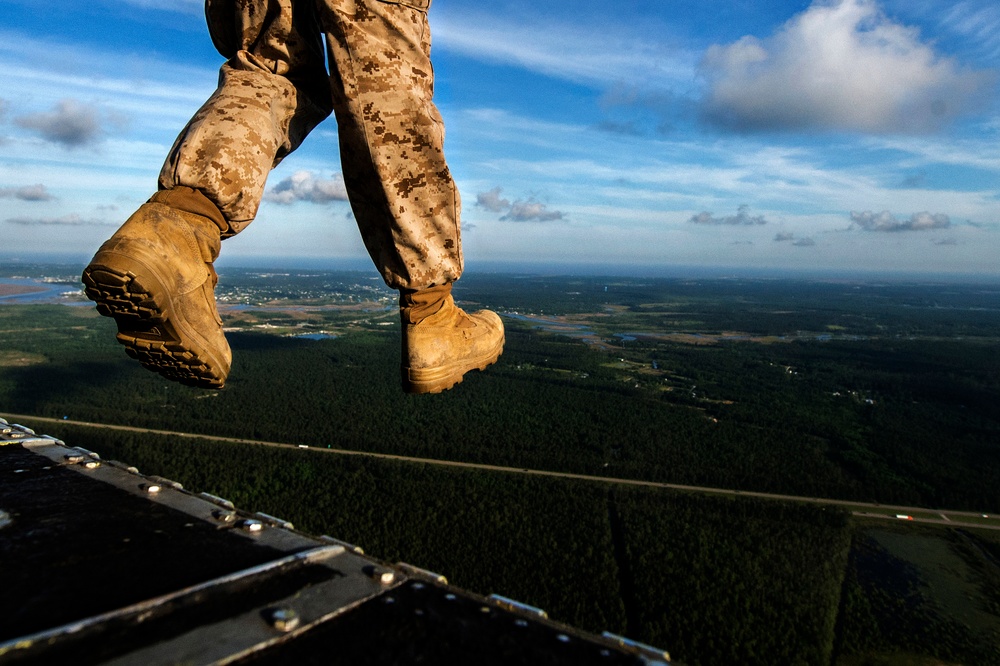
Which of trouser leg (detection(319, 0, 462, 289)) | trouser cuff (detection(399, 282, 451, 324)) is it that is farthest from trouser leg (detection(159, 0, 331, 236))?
trouser cuff (detection(399, 282, 451, 324))

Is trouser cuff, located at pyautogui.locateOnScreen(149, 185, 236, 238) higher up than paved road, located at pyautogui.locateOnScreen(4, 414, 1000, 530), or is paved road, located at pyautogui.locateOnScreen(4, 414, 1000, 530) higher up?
trouser cuff, located at pyautogui.locateOnScreen(149, 185, 236, 238)

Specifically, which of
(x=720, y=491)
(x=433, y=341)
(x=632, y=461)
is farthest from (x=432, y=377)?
(x=632, y=461)

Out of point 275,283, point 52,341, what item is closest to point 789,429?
point 52,341

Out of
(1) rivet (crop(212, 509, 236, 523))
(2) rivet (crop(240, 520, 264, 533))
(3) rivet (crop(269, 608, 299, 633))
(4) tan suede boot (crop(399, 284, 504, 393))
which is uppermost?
(4) tan suede boot (crop(399, 284, 504, 393))

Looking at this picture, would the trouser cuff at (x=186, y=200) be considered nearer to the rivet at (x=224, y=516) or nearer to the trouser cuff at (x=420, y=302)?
the trouser cuff at (x=420, y=302)

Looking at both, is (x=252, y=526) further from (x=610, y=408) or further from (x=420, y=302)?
(x=610, y=408)

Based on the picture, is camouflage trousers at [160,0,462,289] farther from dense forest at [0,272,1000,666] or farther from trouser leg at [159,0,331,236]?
dense forest at [0,272,1000,666]

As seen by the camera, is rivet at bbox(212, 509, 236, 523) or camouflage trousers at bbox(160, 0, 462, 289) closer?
rivet at bbox(212, 509, 236, 523)
